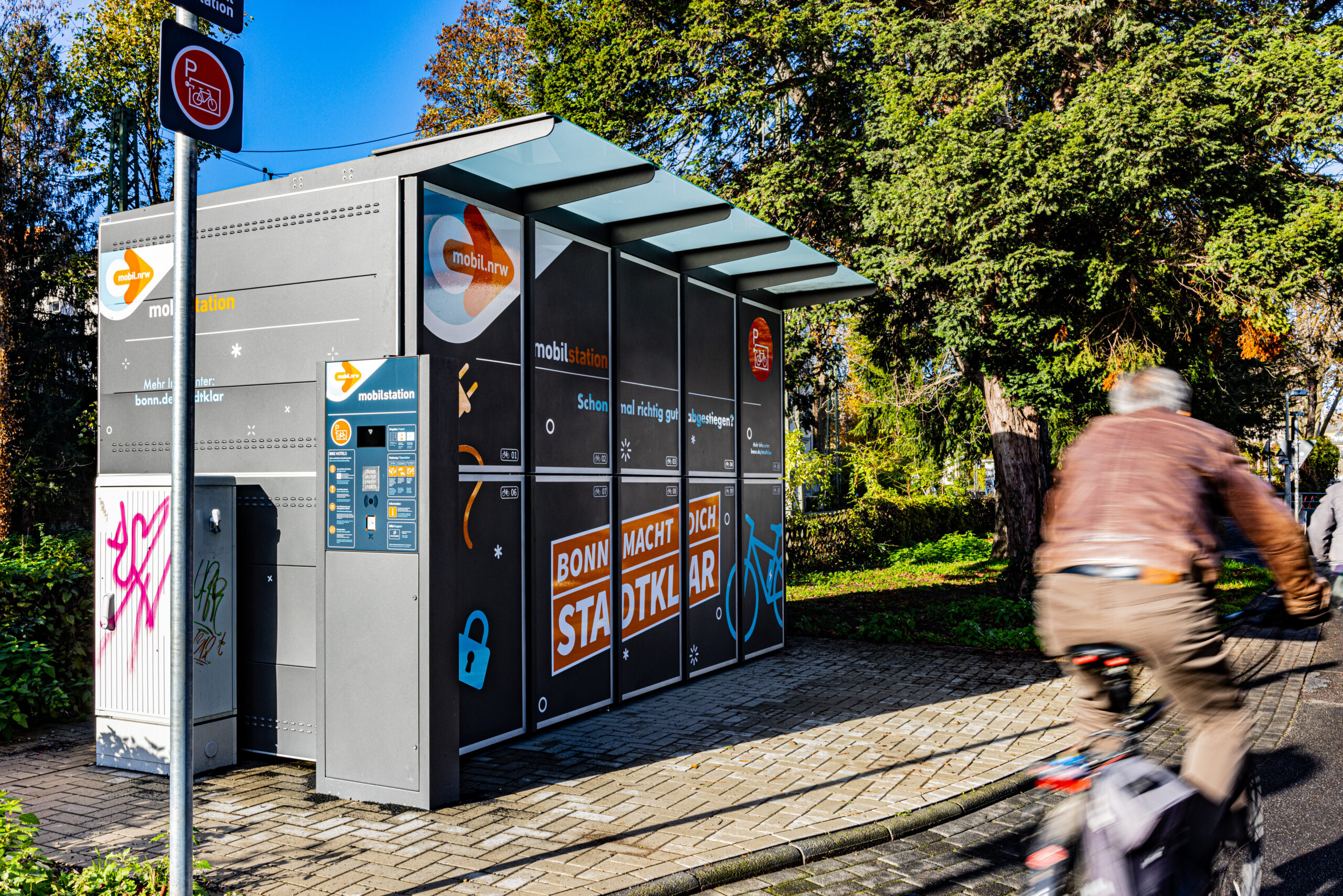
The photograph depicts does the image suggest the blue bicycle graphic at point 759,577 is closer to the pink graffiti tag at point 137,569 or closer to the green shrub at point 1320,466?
the pink graffiti tag at point 137,569

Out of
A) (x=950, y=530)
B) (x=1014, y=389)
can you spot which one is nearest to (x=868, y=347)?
(x=1014, y=389)

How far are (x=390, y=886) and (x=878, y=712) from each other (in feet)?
14.6

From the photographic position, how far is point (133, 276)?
21.9ft

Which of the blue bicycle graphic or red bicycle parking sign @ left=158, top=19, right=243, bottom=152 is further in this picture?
the blue bicycle graphic

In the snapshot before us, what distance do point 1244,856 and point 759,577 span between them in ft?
22.3

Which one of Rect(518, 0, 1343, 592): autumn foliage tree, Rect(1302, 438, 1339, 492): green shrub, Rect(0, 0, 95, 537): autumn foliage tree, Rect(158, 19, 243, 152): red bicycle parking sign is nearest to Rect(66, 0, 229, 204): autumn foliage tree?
Rect(0, 0, 95, 537): autumn foliage tree

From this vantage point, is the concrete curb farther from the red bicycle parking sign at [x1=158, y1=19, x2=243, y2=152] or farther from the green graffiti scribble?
the red bicycle parking sign at [x1=158, y1=19, x2=243, y2=152]

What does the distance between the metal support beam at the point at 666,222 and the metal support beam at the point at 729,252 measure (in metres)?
0.96

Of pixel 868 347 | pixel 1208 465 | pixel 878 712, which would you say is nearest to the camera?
pixel 1208 465

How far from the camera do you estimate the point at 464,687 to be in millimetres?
6008

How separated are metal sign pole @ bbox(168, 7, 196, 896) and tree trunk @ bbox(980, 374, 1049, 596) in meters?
11.9

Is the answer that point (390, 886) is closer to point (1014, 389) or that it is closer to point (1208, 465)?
point (1208, 465)

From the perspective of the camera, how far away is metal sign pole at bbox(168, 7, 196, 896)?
3.46 metres

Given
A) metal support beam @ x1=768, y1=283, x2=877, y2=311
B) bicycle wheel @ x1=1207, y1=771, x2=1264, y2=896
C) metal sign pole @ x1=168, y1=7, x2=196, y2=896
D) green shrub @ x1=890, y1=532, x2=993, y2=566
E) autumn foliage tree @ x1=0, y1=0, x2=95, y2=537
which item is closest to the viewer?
bicycle wheel @ x1=1207, y1=771, x2=1264, y2=896
